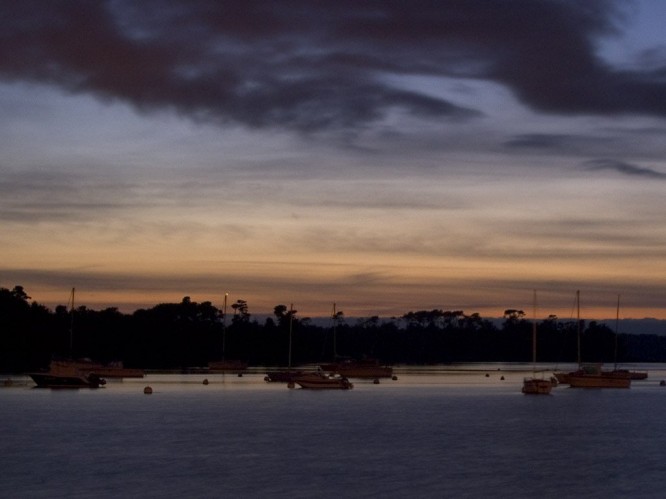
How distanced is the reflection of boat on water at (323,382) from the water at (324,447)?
14.4 m

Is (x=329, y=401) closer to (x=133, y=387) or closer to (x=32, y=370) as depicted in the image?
(x=133, y=387)

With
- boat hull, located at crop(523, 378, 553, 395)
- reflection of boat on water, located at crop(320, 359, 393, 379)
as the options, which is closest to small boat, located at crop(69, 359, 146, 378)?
reflection of boat on water, located at crop(320, 359, 393, 379)

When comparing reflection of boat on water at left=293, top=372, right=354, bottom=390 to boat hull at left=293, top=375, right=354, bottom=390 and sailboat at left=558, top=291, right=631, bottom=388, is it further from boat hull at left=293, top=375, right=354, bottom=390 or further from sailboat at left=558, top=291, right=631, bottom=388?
sailboat at left=558, top=291, right=631, bottom=388

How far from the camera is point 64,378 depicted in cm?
13975

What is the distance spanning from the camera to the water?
Answer: 173ft

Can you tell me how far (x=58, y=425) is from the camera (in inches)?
3364

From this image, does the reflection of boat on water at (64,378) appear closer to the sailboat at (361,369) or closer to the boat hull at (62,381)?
the boat hull at (62,381)

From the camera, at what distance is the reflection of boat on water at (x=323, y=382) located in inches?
5640

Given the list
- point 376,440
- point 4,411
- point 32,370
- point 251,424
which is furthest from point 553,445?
point 32,370

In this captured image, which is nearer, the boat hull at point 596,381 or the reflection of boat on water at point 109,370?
the boat hull at point 596,381

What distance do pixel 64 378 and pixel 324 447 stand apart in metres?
76.2

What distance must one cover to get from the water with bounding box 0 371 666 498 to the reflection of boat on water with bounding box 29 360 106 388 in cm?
927

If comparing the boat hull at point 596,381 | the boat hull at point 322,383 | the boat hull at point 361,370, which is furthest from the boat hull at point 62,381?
the boat hull at point 596,381

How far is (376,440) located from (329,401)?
5127cm
